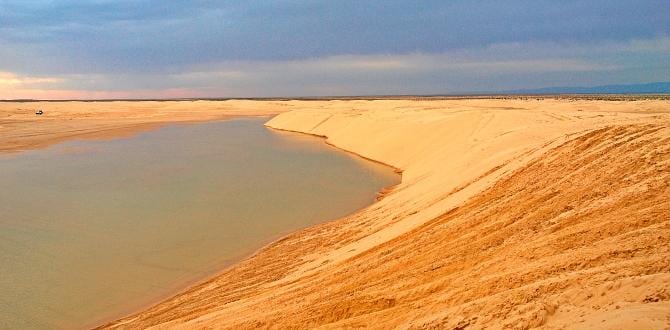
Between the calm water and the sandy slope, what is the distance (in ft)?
3.93

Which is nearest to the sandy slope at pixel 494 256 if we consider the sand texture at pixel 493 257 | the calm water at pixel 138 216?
the sand texture at pixel 493 257

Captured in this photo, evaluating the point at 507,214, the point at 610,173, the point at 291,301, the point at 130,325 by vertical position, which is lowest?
the point at 130,325

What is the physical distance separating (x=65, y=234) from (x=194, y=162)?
1212cm

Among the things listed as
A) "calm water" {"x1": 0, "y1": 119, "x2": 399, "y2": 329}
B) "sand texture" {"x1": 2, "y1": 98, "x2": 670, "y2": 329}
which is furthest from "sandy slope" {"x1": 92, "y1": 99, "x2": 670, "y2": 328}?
"calm water" {"x1": 0, "y1": 119, "x2": 399, "y2": 329}

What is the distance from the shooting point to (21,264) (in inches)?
389

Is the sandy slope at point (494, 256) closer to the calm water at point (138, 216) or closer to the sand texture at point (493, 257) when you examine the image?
the sand texture at point (493, 257)

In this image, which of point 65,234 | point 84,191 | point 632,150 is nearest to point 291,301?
point 632,150

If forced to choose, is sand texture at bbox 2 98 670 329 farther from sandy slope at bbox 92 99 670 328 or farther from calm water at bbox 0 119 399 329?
calm water at bbox 0 119 399 329

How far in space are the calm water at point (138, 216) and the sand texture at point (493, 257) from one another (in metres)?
1.12

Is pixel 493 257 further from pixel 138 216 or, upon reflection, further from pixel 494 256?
pixel 138 216

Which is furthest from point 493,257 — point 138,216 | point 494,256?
point 138,216

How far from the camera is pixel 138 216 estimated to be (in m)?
13.3

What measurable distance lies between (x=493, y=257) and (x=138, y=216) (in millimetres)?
10386

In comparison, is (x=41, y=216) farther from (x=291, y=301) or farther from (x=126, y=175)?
(x=291, y=301)
